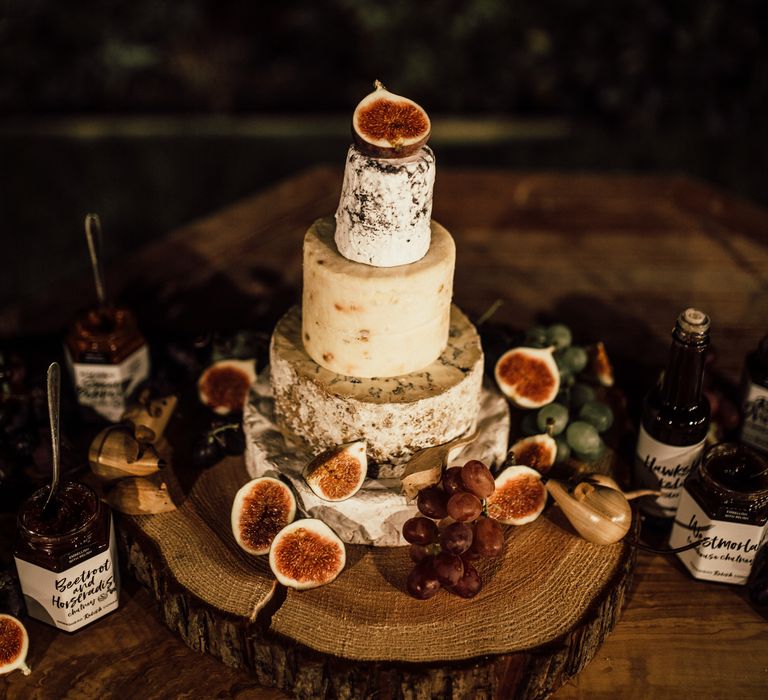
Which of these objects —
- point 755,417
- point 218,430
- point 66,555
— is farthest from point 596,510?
point 66,555

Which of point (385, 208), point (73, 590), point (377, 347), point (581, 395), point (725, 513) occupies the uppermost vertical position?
point (385, 208)

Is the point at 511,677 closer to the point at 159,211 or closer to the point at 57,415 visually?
the point at 57,415

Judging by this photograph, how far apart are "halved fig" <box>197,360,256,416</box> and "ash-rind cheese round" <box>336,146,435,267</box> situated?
2.74 ft

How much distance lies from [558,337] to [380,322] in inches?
42.2

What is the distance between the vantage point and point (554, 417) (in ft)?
9.33

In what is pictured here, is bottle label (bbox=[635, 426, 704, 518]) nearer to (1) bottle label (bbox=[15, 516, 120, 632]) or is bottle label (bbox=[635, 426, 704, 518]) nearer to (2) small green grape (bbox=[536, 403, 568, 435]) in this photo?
(2) small green grape (bbox=[536, 403, 568, 435])

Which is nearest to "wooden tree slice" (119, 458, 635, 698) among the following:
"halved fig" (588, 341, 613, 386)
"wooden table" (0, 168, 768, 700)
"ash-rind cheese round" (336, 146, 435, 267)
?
"wooden table" (0, 168, 768, 700)

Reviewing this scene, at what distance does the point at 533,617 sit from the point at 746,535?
2.21ft

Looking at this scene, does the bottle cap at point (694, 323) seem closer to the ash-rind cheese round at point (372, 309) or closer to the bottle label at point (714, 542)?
the bottle label at point (714, 542)

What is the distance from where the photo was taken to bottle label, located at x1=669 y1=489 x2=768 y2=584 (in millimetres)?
2477

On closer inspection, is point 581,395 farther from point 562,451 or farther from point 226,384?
point 226,384

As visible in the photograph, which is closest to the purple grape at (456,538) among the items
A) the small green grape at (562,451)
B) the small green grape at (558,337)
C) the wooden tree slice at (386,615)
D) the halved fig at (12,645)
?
the wooden tree slice at (386,615)

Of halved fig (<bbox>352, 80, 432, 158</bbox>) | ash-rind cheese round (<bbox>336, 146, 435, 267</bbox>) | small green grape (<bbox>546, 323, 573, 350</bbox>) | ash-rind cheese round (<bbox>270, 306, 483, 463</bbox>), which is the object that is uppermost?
halved fig (<bbox>352, 80, 432, 158</bbox>)

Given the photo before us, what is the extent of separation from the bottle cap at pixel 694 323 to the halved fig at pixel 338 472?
96 centimetres
